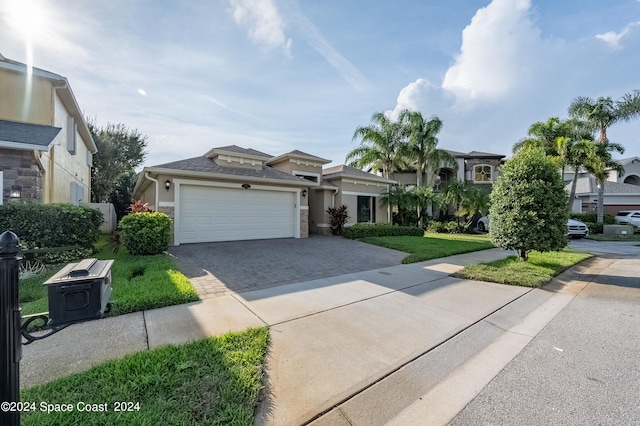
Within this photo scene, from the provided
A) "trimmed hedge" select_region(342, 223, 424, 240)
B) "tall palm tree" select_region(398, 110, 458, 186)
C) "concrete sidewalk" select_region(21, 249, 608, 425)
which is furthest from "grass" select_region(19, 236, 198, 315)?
"tall palm tree" select_region(398, 110, 458, 186)

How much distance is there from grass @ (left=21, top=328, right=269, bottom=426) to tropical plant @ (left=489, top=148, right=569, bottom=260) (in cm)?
793

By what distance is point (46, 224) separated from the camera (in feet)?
22.0

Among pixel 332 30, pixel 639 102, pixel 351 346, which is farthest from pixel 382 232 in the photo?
pixel 639 102

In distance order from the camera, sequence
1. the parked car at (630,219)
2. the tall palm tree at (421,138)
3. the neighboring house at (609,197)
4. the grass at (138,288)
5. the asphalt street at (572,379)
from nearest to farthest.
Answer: the asphalt street at (572,379) < the grass at (138,288) < the tall palm tree at (421,138) < the parked car at (630,219) < the neighboring house at (609,197)

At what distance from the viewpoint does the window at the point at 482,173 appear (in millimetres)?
28391

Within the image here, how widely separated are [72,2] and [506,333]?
1147cm

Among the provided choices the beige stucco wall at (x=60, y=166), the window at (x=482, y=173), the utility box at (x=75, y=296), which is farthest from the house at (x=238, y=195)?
the window at (x=482, y=173)

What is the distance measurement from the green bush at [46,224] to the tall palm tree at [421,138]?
1951 centimetres

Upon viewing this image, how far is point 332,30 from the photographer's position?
868 centimetres

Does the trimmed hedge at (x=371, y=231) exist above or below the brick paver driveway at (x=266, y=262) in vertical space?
above

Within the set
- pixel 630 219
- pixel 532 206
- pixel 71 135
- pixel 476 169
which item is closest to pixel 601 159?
pixel 630 219

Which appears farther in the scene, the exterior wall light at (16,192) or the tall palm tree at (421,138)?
the tall palm tree at (421,138)

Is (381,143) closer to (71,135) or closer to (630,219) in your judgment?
(71,135)

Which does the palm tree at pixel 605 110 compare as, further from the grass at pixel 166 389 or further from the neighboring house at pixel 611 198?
the grass at pixel 166 389
